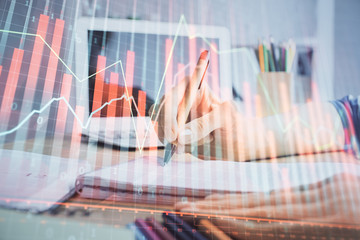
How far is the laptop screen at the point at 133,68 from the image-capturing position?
2.26 feet

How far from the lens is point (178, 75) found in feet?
2.69

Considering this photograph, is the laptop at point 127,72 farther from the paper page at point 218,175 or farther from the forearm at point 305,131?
the forearm at point 305,131

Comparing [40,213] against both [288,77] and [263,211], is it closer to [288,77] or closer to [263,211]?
[263,211]

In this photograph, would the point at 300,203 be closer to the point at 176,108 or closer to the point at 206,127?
the point at 206,127

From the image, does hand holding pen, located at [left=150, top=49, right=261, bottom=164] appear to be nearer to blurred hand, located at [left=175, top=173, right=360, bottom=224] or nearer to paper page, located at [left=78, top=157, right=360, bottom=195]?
paper page, located at [left=78, top=157, right=360, bottom=195]

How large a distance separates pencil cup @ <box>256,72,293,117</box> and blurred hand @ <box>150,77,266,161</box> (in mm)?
128

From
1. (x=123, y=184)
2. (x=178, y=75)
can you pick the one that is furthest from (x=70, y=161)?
(x=178, y=75)

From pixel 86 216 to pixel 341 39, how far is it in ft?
4.32

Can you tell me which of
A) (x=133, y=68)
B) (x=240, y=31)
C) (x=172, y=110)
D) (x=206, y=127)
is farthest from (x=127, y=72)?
(x=240, y=31)

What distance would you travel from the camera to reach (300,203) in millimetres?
743

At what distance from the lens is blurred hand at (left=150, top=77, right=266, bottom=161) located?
2.42 feet

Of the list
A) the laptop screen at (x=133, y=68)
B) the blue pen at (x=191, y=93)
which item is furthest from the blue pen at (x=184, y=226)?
the laptop screen at (x=133, y=68)

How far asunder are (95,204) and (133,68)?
392 millimetres

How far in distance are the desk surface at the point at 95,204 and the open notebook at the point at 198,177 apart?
2cm
